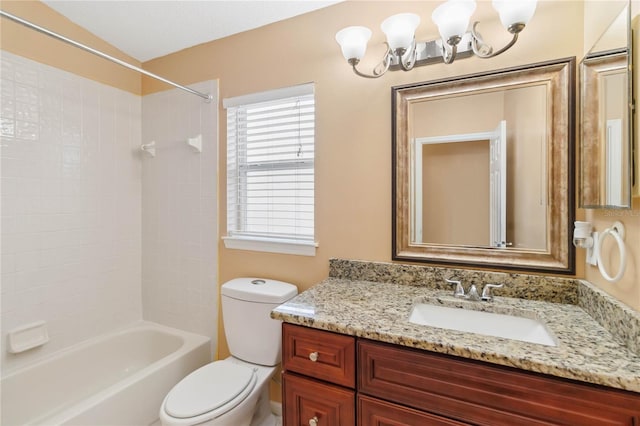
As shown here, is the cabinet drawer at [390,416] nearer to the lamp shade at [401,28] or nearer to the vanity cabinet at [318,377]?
the vanity cabinet at [318,377]

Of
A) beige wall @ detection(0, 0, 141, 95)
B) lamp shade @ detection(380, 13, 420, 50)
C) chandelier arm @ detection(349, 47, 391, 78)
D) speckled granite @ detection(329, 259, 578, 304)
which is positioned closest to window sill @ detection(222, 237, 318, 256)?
speckled granite @ detection(329, 259, 578, 304)

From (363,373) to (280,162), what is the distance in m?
1.26

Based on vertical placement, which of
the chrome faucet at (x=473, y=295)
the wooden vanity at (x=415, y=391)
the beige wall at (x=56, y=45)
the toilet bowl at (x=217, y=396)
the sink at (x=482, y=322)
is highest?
the beige wall at (x=56, y=45)

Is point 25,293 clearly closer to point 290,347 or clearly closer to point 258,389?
point 258,389

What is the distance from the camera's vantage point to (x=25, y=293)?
5.79 ft

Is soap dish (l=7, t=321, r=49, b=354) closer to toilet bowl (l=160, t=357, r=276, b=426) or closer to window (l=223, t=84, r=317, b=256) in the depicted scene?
toilet bowl (l=160, t=357, r=276, b=426)

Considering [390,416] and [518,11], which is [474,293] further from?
[518,11]

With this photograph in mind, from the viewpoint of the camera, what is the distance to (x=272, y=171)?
1.90 meters

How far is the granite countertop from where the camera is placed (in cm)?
77

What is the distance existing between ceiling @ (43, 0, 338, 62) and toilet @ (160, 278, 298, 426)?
1.55 metres

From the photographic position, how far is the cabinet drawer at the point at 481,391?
754 millimetres

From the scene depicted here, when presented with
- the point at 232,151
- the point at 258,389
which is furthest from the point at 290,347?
the point at 232,151

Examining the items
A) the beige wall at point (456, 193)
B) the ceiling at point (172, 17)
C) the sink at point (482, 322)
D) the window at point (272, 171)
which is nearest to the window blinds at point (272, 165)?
the window at point (272, 171)

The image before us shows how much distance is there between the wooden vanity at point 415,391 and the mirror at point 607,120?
564 millimetres
